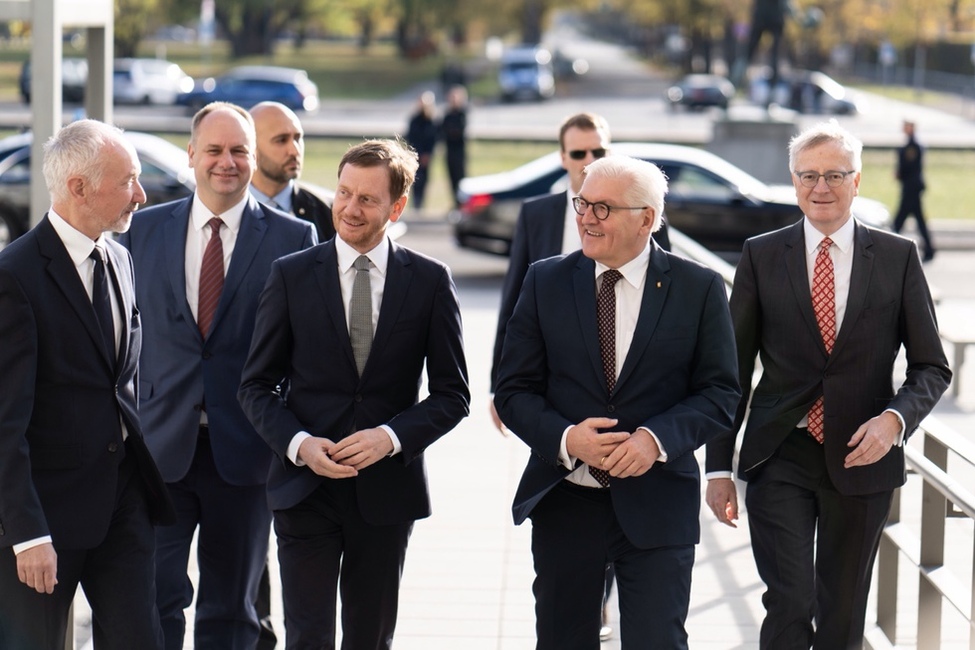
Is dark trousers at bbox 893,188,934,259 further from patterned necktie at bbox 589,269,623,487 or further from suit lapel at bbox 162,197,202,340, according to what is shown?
patterned necktie at bbox 589,269,623,487

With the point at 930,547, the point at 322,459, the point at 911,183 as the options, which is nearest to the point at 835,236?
the point at 930,547

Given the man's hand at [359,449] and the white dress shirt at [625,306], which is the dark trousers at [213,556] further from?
the white dress shirt at [625,306]

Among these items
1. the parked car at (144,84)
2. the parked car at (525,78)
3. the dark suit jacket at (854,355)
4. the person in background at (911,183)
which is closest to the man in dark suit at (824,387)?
the dark suit jacket at (854,355)

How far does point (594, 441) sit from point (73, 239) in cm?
152

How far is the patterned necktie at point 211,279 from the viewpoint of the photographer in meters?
5.21

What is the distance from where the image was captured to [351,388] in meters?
4.57

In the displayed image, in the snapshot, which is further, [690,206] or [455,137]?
[455,137]

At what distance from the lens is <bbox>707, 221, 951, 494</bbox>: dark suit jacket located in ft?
15.6

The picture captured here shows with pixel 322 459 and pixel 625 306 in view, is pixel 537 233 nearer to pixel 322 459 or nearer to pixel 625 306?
pixel 625 306

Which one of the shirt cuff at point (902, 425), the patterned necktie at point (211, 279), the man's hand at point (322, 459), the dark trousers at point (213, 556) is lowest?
the dark trousers at point (213, 556)

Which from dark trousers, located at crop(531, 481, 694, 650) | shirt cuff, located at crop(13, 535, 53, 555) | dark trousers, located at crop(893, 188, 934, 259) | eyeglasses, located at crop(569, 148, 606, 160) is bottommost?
dark trousers, located at crop(893, 188, 934, 259)

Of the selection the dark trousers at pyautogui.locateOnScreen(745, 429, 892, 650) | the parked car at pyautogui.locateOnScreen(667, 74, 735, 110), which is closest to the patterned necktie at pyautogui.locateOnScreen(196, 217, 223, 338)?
the dark trousers at pyautogui.locateOnScreen(745, 429, 892, 650)

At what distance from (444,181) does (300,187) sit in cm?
2507

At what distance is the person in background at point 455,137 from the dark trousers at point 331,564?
65.5 ft
